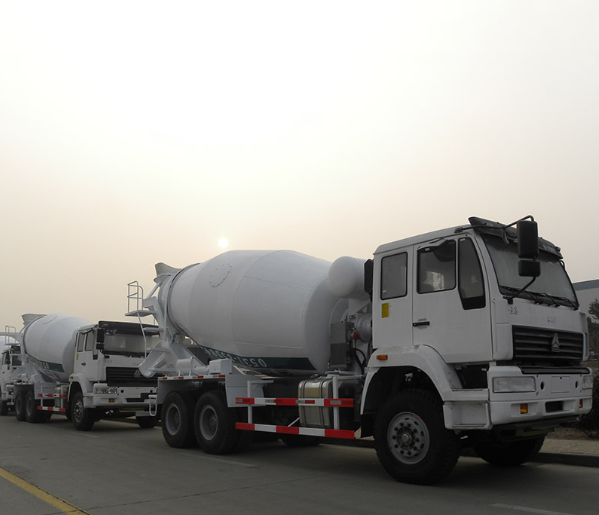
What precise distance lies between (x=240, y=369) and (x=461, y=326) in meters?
5.22

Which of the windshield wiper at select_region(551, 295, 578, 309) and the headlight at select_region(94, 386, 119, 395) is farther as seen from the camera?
the headlight at select_region(94, 386, 119, 395)

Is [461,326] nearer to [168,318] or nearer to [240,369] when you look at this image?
[240,369]

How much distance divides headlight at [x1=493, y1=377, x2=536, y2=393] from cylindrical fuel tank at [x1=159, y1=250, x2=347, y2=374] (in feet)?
11.3

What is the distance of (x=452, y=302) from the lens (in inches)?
289

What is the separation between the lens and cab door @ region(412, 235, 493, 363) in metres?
7.01

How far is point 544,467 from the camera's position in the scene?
888 cm

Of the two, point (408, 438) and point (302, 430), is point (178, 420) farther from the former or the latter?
point (408, 438)

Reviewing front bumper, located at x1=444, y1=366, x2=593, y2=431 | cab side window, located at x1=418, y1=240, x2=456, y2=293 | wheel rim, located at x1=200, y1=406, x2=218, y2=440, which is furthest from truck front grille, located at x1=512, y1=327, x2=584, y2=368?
wheel rim, located at x1=200, y1=406, x2=218, y2=440

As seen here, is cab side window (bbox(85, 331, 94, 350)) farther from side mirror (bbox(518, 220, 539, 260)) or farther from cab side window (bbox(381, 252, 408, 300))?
side mirror (bbox(518, 220, 539, 260))

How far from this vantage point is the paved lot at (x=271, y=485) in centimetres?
645

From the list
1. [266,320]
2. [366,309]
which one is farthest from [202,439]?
[366,309]

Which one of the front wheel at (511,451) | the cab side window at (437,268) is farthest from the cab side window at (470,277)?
the front wheel at (511,451)

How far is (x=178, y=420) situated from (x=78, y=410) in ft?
20.2

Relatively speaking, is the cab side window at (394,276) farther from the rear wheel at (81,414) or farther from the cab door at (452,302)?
the rear wheel at (81,414)
